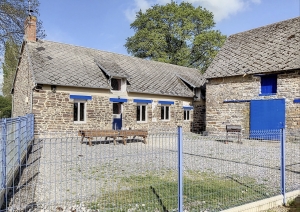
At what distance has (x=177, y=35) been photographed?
113 feet

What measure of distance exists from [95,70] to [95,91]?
1.97 metres

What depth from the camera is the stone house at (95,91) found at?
15.1 m

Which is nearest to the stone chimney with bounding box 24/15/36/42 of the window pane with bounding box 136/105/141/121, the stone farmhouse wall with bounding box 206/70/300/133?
the window pane with bounding box 136/105/141/121

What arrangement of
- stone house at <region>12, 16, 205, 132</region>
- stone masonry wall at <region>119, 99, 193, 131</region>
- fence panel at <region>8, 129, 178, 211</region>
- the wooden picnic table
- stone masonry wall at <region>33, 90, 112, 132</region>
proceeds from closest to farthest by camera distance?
fence panel at <region>8, 129, 178, 211</region>
the wooden picnic table
stone masonry wall at <region>33, 90, 112, 132</region>
stone house at <region>12, 16, 205, 132</region>
stone masonry wall at <region>119, 99, 193, 131</region>

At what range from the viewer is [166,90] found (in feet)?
67.1

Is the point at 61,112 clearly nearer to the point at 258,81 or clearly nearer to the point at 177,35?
the point at 258,81

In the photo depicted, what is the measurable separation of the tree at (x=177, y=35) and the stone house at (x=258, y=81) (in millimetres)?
14920

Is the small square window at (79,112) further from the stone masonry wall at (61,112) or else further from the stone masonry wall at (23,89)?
the stone masonry wall at (23,89)

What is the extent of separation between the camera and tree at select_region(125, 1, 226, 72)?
3416 centimetres

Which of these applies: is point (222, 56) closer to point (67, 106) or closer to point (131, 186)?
point (67, 106)

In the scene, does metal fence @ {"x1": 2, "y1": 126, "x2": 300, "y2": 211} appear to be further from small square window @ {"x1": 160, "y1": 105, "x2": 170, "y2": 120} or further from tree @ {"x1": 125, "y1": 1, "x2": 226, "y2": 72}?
tree @ {"x1": 125, "y1": 1, "x2": 226, "y2": 72}

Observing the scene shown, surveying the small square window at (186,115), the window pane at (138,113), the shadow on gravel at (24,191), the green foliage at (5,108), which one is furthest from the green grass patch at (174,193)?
the green foliage at (5,108)

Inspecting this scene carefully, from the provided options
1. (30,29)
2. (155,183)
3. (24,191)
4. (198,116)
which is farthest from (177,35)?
(24,191)

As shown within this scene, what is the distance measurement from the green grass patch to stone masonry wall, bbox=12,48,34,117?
1136 centimetres
